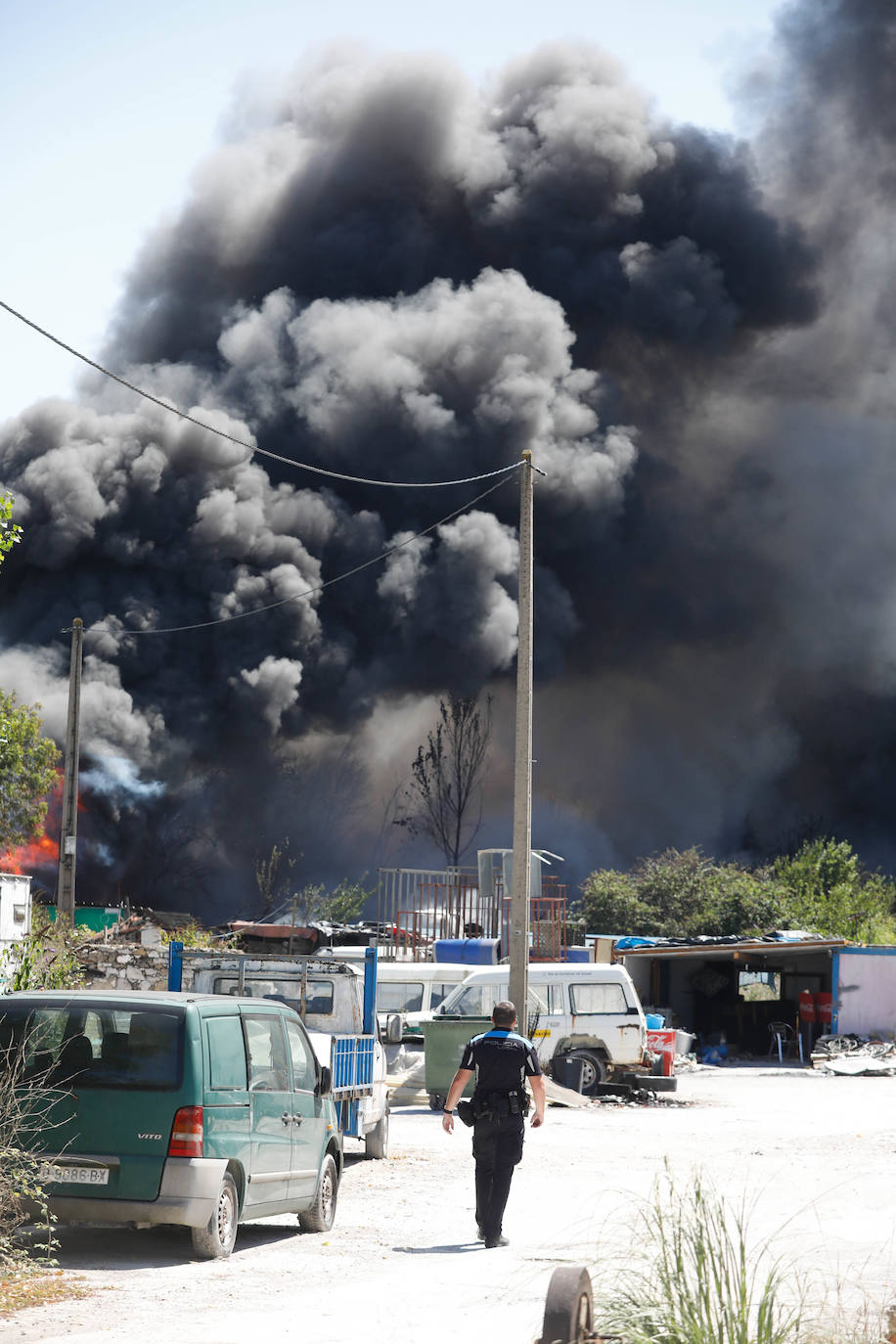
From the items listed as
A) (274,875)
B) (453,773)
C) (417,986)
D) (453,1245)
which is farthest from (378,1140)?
(453,773)

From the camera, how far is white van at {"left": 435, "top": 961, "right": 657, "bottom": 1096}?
66.2ft

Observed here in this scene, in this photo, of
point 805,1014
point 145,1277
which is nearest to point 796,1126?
point 145,1277

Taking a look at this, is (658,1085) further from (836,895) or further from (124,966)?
(836,895)

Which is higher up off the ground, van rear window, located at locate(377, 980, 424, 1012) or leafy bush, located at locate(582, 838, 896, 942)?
leafy bush, located at locate(582, 838, 896, 942)

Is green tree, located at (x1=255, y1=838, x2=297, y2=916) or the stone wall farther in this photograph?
green tree, located at (x1=255, y1=838, x2=297, y2=916)

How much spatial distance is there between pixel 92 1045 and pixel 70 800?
1570cm

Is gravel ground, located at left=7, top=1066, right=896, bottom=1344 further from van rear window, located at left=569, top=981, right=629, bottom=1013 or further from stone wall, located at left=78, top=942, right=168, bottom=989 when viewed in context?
stone wall, located at left=78, top=942, right=168, bottom=989

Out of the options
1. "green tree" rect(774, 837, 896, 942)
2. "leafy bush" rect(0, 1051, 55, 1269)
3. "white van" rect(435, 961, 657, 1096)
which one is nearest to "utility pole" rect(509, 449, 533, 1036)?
"white van" rect(435, 961, 657, 1096)

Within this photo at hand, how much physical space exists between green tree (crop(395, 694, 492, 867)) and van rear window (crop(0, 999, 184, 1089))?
Result: 155 ft

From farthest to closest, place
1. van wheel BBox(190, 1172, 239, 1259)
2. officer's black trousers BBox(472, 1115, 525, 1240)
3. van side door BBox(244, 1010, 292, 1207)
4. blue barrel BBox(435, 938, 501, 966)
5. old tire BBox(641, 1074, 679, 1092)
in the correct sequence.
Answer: blue barrel BBox(435, 938, 501, 966) → old tire BBox(641, 1074, 679, 1092) → officer's black trousers BBox(472, 1115, 525, 1240) → van side door BBox(244, 1010, 292, 1207) → van wheel BBox(190, 1172, 239, 1259)

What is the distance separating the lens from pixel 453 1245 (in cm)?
845

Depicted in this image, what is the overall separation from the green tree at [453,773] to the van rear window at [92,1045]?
47.2 meters

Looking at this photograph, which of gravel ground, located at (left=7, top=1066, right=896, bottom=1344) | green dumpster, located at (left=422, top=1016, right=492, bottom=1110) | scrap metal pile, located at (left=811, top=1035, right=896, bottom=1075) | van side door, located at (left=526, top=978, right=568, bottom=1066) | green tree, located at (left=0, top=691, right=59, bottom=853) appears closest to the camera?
gravel ground, located at (left=7, top=1066, right=896, bottom=1344)

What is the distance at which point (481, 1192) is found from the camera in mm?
8305
